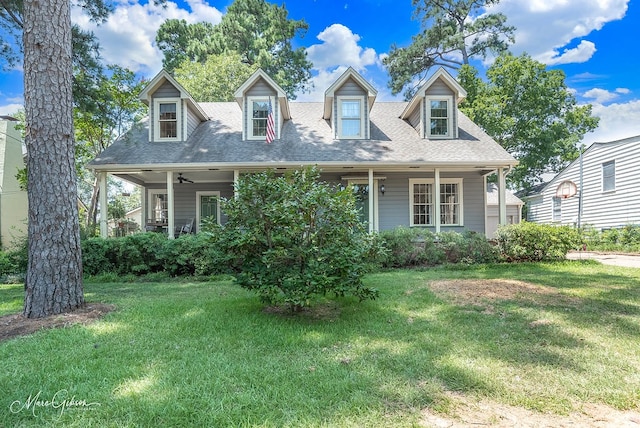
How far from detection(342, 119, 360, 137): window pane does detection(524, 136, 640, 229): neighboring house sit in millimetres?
11516

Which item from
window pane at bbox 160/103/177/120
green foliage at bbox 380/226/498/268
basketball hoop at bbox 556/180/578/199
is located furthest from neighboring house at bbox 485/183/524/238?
window pane at bbox 160/103/177/120

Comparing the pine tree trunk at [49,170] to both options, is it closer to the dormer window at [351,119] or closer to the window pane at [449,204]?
the dormer window at [351,119]

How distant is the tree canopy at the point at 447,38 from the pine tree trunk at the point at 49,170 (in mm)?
22583

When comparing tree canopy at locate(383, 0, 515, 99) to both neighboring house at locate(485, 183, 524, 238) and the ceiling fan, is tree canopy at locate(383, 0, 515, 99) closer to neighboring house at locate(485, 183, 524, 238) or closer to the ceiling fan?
neighboring house at locate(485, 183, 524, 238)

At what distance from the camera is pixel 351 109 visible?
37.7 ft

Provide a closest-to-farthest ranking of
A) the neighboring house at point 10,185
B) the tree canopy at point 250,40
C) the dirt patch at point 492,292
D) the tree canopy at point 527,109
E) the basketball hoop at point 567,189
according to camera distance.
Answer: the dirt patch at point 492,292 < the neighboring house at point 10,185 < the basketball hoop at point 567,189 < the tree canopy at point 527,109 < the tree canopy at point 250,40

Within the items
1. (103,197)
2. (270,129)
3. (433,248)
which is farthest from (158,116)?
(433,248)

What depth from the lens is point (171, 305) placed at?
194 inches

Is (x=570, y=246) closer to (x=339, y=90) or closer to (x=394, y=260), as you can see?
(x=394, y=260)

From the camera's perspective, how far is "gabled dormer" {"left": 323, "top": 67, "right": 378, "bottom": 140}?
11250 millimetres

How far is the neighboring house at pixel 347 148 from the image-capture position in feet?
34.3

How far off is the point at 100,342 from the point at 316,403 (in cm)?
251

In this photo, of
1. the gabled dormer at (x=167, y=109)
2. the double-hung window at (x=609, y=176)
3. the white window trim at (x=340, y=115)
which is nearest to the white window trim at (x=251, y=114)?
the gabled dormer at (x=167, y=109)

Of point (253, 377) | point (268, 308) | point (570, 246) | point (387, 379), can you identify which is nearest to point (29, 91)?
point (268, 308)
